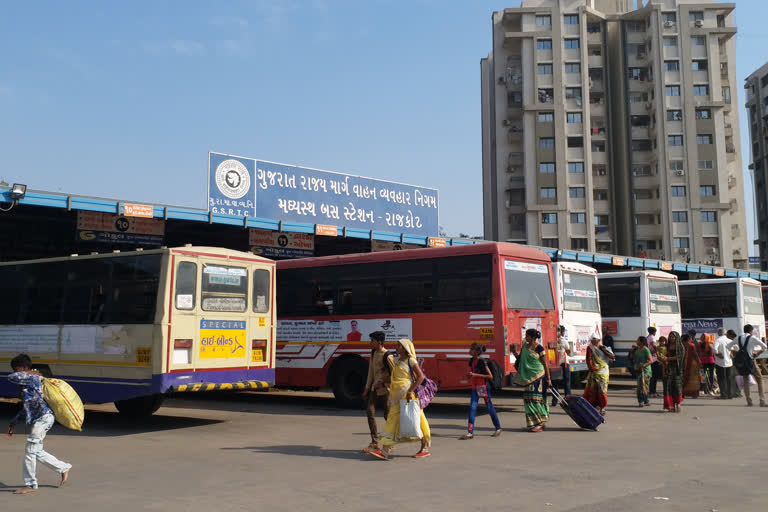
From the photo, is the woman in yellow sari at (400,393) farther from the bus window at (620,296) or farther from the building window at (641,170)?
the building window at (641,170)

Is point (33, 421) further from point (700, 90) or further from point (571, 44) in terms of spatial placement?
point (700, 90)

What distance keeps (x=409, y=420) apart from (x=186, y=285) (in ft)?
16.1

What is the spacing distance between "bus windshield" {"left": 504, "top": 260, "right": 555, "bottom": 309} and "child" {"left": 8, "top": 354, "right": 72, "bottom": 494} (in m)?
8.61

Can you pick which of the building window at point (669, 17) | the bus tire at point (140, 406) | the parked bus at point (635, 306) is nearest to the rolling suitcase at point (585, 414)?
the bus tire at point (140, 406)

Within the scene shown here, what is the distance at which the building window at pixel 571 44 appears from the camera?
2638 inches

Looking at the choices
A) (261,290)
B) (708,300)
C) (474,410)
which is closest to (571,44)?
(708,300)

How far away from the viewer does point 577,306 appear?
18484 mm

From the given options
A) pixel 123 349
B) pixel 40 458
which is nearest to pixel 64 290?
pixel 123 349

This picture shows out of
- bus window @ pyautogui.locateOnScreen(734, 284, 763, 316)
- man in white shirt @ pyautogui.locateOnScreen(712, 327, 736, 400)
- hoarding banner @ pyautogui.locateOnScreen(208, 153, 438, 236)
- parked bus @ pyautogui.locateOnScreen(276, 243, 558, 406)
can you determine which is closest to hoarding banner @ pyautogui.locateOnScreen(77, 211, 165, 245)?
hoarding banner @ pyautogui.locateOnScreen(208, 153, 438, 236)

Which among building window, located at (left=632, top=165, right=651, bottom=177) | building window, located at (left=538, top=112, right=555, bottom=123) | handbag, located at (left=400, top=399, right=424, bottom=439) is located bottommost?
handbag, located at (left=400, top=399, right=424, bottom=439)

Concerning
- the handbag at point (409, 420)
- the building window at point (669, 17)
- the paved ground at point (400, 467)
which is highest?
the building window at point (669, 17)

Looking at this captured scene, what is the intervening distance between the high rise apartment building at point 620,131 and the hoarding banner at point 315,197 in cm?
3577

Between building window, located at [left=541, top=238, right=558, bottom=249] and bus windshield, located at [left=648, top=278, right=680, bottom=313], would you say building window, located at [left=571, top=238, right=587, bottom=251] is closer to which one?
building window, located at [left=541, top=238, right=558, bottom=249]

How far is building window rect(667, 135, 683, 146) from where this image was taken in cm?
6588
